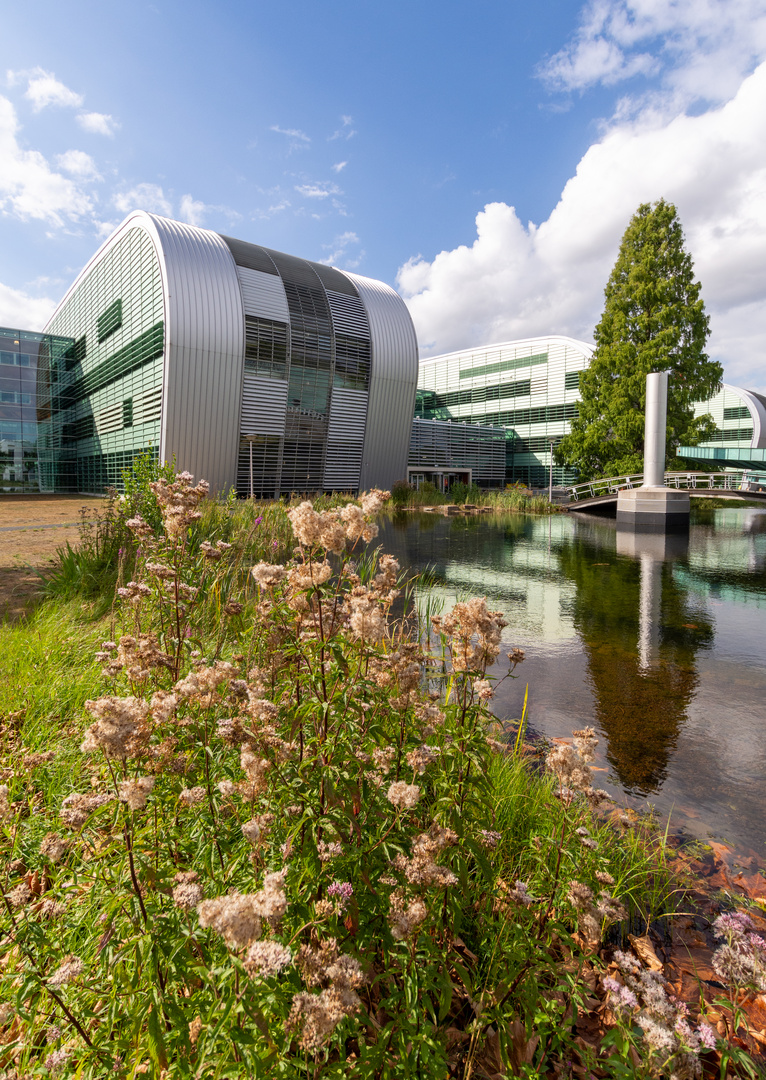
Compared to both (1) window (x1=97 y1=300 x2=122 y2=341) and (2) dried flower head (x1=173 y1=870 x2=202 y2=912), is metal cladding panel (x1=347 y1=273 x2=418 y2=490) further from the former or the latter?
(2) dried flower head (x1=173 y1=870 x2=202 y2=912)

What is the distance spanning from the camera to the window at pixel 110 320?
108ft

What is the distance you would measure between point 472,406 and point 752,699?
54.1 metres

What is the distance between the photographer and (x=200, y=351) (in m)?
27.5

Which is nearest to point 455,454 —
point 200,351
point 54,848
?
point 200,351

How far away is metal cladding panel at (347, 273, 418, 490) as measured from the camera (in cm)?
3494

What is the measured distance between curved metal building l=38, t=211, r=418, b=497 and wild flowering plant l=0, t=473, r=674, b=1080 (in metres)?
25.9

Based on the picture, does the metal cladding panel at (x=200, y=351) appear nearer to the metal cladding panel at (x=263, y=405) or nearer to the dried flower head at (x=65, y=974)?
the metal cladding panel at (x=263, y=405)

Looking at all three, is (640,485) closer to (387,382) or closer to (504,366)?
(387,382)

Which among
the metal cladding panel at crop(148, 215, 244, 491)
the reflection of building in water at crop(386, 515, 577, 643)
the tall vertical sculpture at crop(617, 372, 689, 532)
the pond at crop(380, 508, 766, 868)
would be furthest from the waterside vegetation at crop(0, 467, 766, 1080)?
the metal cladding panel at crop(148, 215, 244, 491)

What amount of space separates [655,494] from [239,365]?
2272 cm

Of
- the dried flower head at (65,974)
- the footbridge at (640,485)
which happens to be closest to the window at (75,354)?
the footbridge at (640,485)

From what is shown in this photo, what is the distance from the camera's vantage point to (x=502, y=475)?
169 feet

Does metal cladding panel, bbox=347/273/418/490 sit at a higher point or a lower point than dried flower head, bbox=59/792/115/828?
higher

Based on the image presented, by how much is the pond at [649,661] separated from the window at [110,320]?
28072 mm
